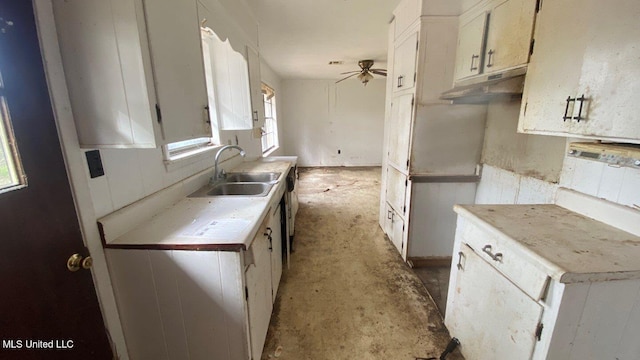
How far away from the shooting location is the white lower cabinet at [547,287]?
88 centimetres

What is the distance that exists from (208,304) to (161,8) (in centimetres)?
128

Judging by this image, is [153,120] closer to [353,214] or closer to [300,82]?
[353,214]

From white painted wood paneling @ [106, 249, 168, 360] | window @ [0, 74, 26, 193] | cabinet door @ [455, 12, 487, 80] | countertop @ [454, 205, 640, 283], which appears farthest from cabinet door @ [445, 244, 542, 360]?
window @ [0, 74, 26, 193]

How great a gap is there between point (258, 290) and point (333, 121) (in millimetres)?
6194

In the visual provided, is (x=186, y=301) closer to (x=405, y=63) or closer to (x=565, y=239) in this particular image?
(x=565, y=239)

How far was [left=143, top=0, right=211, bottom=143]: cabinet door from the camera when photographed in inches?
39.5

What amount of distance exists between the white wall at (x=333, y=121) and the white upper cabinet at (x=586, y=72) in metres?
5.83

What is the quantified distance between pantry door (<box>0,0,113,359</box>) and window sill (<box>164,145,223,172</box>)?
2.11ft

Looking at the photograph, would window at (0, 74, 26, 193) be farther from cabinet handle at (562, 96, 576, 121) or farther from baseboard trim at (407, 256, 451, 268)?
baseboard trim at (407, 256, 451, 268)

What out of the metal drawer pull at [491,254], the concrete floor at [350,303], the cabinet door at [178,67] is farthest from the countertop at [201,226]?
the metal drawer pull at [491,254]

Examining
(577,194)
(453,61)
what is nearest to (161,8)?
(453,61)

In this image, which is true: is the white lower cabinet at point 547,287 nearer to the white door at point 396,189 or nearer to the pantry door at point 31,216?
the white door at point 396,189

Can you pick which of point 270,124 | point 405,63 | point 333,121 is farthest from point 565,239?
point 333,121

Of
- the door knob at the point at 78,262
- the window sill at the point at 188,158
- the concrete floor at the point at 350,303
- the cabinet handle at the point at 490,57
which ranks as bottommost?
the concrete floor at the point at 350,303
